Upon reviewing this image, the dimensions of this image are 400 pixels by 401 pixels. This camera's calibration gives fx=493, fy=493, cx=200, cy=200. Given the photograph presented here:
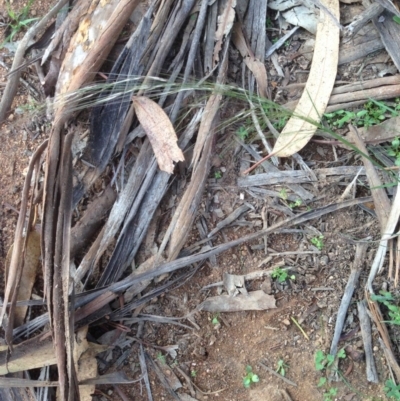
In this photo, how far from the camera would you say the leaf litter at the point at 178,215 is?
1871 mm

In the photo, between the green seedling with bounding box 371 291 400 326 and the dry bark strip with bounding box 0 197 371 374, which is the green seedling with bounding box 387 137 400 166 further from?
the green seedling with bounding box 371 291 400 326

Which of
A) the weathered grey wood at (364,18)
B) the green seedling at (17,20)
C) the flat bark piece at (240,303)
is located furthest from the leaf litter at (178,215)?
the green seedling at (17,20)

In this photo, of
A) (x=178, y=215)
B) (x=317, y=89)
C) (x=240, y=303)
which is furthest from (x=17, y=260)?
(x=317, y=89)

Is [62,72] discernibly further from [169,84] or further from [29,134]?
[169,84]

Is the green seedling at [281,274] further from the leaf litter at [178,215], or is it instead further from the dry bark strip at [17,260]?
the dry bark strip at [17,260]

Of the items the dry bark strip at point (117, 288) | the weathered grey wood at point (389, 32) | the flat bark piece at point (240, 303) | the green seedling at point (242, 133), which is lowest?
the flat bark piece at point (240, 303)

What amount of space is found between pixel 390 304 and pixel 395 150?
57 cm

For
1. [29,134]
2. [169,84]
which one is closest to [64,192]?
[29,134]

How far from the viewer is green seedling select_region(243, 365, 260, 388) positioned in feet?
6.18

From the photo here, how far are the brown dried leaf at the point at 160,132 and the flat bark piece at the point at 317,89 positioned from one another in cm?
38

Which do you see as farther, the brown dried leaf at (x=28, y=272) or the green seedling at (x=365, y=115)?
the brown dried leaf at (x=28, y=272)

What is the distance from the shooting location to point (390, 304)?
1808 mm

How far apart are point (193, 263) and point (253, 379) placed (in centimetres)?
50

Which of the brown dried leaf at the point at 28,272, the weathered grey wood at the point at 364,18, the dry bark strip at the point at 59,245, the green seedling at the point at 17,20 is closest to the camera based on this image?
the dry bark strip at the point at 59,245
